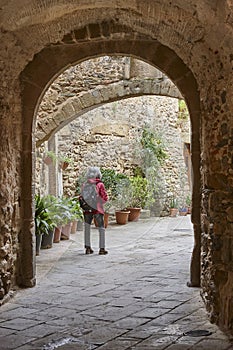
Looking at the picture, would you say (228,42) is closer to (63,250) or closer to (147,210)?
(63,250)

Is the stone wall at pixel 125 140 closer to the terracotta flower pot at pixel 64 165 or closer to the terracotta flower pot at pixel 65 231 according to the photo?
the terracotta flower pot at pixel 64 165

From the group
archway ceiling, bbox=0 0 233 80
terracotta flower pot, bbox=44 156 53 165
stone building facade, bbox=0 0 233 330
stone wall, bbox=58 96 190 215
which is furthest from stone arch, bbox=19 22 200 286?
stone wall, bbox=58 96 190 215

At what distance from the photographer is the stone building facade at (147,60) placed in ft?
11.5

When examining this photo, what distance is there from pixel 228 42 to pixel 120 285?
283 cm

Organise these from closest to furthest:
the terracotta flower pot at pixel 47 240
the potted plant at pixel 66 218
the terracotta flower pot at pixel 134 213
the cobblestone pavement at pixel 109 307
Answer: the cobblestone pavement at pixel 109 307
the terracotta flower pot at pixel 47 240
the potted plant at pixel 66 218
the terracotta flower pot at pixel 134 213

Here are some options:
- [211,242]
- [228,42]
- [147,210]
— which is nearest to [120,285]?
[211,242]

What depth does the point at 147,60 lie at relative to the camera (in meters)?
5.23

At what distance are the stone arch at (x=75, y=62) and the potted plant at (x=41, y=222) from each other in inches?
74.2

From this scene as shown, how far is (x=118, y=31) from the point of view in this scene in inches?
183

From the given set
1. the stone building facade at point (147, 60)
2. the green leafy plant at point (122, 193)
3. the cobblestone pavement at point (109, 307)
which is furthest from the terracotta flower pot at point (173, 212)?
the stone building facade at point (147, 60)

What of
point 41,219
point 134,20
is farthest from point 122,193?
point 134,20

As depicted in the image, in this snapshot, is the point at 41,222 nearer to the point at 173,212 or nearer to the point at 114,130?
the point at 114,130

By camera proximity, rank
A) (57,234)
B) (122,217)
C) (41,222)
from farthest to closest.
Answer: (122,217) < (57,234) < (41,222)

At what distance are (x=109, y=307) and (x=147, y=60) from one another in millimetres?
2550
